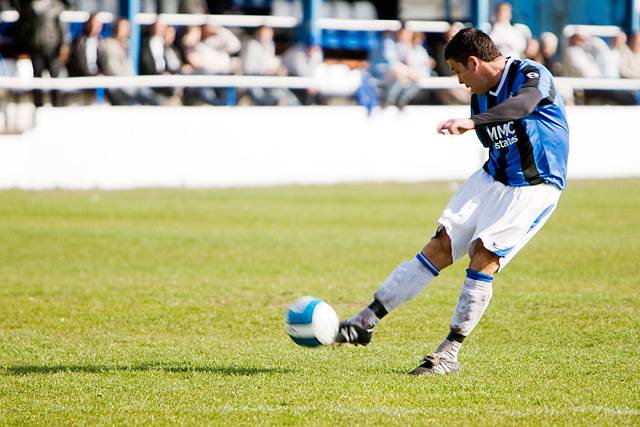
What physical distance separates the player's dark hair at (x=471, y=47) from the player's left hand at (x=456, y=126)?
0.49 meters

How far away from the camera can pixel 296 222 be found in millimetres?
16047

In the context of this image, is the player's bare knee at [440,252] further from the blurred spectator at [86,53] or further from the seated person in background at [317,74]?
the seated person in background at [317,74]

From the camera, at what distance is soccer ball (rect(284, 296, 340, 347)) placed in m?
6.93

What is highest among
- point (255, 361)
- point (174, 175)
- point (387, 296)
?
point (387, 296)

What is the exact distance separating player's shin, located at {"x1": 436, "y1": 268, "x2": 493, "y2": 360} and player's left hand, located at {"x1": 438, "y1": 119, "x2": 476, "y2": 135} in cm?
93

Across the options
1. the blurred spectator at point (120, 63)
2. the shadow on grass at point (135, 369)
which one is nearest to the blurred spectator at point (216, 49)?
the blurred spectator at point (120, 63)

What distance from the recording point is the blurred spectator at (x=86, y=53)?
1966 cm

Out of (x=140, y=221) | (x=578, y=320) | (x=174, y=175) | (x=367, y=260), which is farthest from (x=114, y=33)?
(x=578, y=320)

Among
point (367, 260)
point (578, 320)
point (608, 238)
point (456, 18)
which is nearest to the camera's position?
point (578, 320)

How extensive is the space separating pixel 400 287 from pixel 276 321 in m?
2.25

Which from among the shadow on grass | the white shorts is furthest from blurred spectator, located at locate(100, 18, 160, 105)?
the white shorts

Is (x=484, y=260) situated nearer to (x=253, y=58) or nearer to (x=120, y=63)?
(x=120, y=63)

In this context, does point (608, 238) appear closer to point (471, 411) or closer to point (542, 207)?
point (542, 207)

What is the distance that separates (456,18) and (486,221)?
20.8 m
